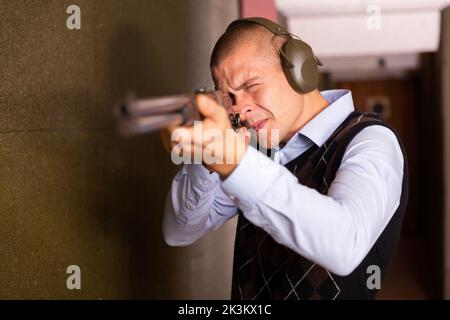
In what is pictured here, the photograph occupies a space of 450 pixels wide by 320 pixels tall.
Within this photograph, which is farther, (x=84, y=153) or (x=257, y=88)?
(x=84, y=153)

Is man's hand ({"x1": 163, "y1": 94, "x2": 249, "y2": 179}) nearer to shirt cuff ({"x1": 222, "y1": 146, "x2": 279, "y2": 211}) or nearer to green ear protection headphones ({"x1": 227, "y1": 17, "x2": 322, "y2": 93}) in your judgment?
shirt cuff ({"x1": 222, "y1": 146, "x2": 279, "y2": 211})

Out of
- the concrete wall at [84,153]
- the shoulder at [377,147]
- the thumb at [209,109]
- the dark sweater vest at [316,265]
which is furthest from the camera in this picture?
the concrete wall at [84,153]

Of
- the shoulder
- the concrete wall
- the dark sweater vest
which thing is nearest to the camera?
the shoulder

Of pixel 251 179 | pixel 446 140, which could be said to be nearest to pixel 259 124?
pixel 251 179

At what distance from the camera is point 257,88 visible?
1.24 m

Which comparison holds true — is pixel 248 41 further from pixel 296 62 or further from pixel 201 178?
pixel 201 178

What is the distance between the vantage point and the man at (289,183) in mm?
881

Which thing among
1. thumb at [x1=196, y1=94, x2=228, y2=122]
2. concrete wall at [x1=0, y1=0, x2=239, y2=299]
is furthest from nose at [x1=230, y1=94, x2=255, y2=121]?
concrete wall at [x1=0, y1=0, x2=239, y2=299]

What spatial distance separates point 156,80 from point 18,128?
0.76m

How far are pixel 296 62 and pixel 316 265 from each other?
1.50ft

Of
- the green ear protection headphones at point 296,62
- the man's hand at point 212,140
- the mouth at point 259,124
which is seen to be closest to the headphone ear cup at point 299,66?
the green ear protection headphones at point 296,62

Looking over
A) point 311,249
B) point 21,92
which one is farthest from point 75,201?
point 311,249

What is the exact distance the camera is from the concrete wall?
1.29 m

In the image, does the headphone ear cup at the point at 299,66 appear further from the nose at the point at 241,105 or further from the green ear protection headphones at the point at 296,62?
the nose at the point at 241,105
